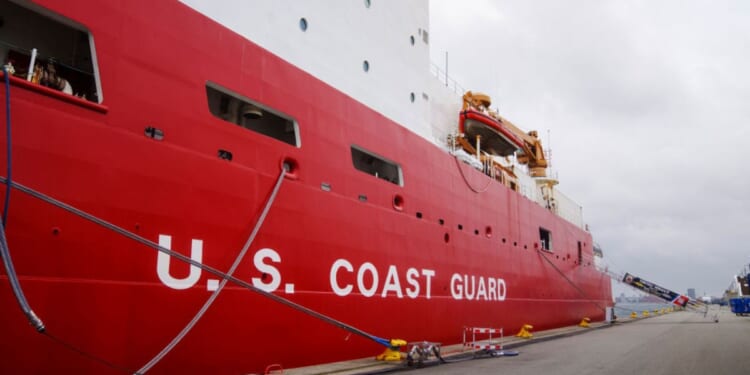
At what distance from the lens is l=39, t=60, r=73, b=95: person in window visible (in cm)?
465

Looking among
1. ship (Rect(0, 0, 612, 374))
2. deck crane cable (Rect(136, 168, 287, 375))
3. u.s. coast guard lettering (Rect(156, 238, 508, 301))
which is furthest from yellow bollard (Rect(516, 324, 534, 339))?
deck crane cable (Rect(136, 168, 287, 375))

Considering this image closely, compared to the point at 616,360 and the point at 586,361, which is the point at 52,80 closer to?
the point at 586,361

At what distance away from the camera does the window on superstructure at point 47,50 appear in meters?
4.66

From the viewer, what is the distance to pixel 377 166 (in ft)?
31.1

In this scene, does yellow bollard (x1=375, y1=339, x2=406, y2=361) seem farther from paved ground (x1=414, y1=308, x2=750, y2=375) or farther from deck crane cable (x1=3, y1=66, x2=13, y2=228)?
deck crane cable (x1=3, y1=66, x2=13, y2=228)

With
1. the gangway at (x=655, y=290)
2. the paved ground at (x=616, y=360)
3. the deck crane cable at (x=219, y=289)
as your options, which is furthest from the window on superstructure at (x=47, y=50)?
the gangway at (x=655, y=290)

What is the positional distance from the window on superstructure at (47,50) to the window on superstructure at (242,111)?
1303 millimetres

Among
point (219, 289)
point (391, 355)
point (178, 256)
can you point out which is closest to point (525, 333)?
point (391, 355)

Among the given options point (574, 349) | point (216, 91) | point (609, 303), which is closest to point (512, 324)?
point (574, 349)

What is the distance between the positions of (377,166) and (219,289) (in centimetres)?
455

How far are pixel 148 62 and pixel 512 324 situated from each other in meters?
11.1

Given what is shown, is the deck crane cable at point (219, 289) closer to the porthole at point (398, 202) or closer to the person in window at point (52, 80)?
the person in window at point (52, 80)

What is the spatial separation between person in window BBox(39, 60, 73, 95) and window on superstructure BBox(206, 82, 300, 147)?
1.54 meters

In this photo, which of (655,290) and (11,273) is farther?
(655,290)
